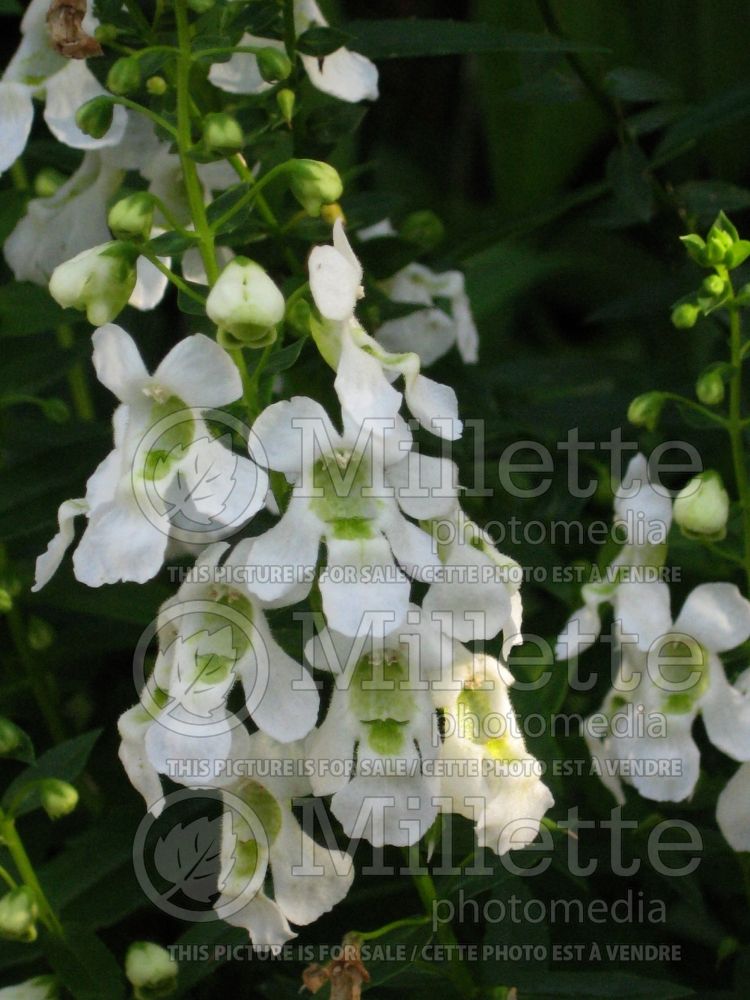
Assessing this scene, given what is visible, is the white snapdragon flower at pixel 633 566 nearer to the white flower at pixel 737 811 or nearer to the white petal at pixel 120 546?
the white flower at pixel 737 811

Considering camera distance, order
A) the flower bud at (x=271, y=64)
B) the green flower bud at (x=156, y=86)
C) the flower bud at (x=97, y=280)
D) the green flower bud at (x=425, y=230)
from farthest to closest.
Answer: the green flower bud at (x=425, y=230), the green flower bud at (x=156, y=86), the flower bud at (x=271, y=64), the flower bud at (x=97, y=280)

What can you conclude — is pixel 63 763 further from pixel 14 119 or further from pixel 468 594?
pixel 14 119

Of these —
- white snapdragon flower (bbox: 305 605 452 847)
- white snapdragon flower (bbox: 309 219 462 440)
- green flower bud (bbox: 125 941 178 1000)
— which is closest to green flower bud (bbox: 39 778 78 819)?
green flower bud (bbox: 125 941 178 1000)

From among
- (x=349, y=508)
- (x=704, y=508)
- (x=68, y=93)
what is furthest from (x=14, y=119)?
(x=704, y=508)

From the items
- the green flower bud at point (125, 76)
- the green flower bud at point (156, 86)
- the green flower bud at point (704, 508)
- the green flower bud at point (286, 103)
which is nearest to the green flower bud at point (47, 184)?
the green flower bud at point (156, 86)

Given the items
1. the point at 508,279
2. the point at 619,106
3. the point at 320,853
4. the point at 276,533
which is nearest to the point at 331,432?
the point at 276,533

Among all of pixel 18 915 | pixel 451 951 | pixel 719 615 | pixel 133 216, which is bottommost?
pixel 451 951

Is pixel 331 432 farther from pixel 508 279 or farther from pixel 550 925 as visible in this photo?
pixel 508 279
